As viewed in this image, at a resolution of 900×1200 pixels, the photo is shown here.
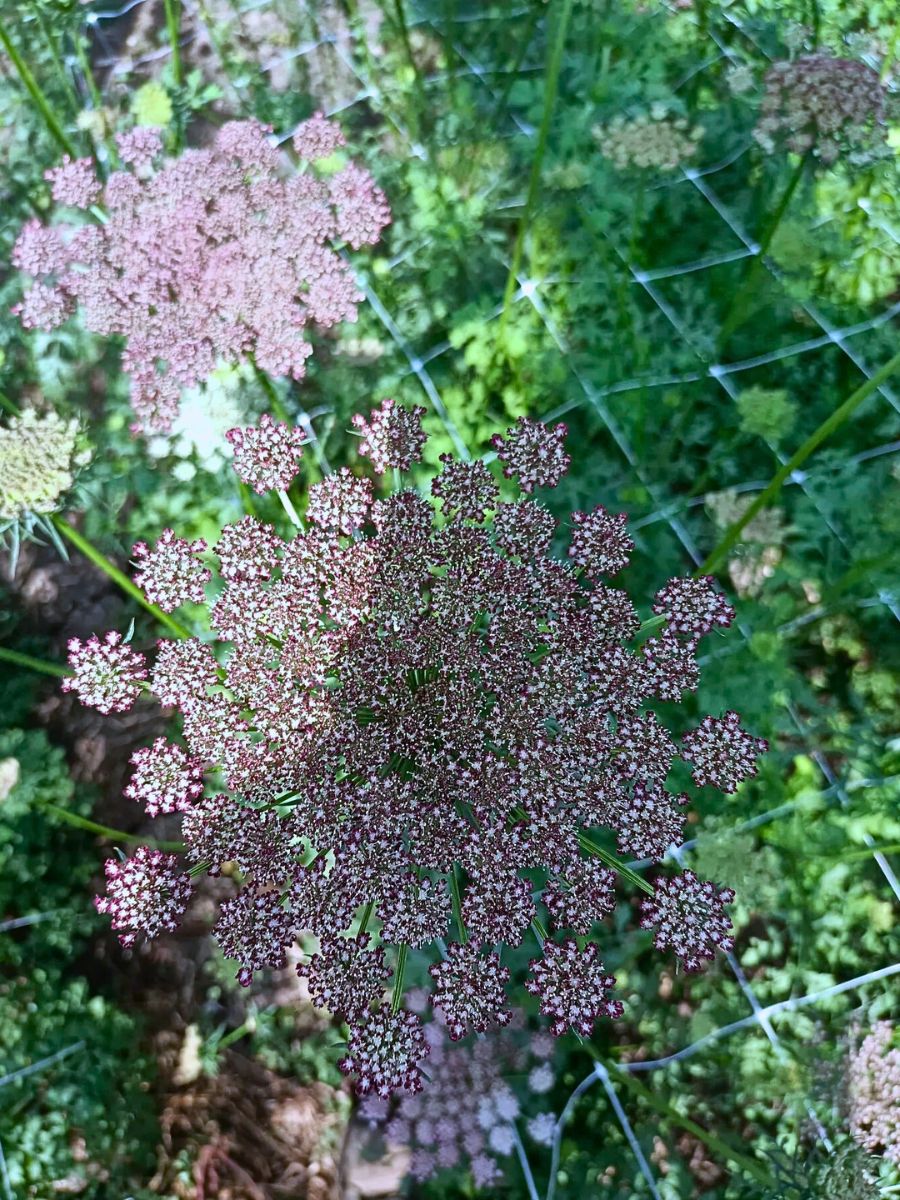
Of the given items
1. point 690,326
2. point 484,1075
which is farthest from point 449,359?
point 484,1075

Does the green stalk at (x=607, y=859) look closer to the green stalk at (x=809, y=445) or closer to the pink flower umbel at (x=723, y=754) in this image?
the pink flower umbel at (x=723, y=754)

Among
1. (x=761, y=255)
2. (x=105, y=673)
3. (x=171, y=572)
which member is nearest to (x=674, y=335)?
(x=761, y=255)

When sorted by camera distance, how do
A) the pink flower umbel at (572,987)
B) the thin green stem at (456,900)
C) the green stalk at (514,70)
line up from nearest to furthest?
the pink flower umbel at (572,987) → the thin green stem at (456,900) → the green stalk at (514,70)

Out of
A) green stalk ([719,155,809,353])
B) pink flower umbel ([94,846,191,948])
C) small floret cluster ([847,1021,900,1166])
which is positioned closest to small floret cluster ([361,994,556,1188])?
small floret cluster ([847,1021,900,1166])

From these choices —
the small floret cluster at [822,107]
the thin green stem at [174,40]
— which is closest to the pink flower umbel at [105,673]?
the small floret cluster at [822,107]

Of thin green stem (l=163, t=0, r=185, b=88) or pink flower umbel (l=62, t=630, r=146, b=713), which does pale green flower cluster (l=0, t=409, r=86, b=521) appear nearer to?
pink flower umbel (l=62, t=630, r=146, b=713)

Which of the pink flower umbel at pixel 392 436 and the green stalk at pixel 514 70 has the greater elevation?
the green stalk at pixel 514 70

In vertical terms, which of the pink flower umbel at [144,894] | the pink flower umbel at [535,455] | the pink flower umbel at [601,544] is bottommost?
the pink flower umbel at [144,894]
